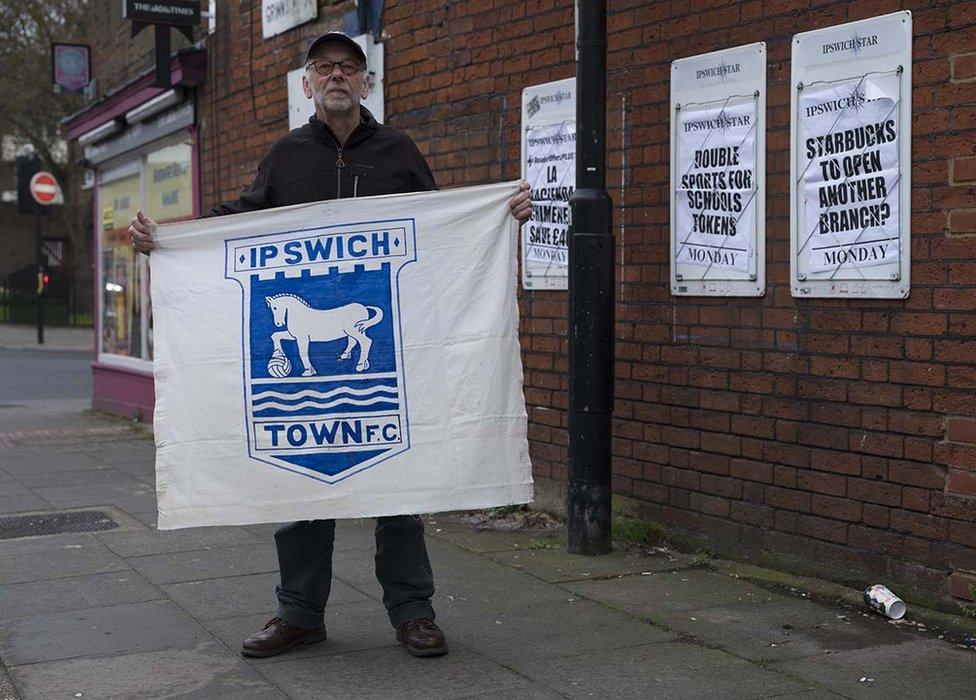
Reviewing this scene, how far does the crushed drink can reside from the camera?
5.00 m

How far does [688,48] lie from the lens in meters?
6.21

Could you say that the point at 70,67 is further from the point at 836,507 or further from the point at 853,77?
the point at 836,507

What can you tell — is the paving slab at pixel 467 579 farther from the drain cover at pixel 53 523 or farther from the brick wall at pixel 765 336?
the drain cover at pixel 53 523

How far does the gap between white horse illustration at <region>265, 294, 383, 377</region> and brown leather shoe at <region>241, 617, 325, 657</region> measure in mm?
917

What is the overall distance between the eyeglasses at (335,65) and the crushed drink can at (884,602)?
9.30 ft

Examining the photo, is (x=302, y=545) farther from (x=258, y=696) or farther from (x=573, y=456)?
(x=573, y=456)

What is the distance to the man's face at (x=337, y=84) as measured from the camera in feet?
15.4

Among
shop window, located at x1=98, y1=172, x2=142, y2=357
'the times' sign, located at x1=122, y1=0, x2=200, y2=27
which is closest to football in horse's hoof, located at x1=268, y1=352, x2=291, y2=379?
'the times' sign, located at x1=122, y1=0, x2=200, y2=27

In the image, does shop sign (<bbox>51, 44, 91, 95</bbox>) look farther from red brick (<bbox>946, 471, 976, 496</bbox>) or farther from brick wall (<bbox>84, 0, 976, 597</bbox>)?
red brick (<bbox>946, 471, 976, 496</bbox>)

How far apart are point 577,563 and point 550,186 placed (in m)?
2.21

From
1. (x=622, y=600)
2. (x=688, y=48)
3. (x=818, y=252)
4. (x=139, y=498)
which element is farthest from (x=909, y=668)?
(x=139, y=498)

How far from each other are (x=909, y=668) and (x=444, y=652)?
1611 mm

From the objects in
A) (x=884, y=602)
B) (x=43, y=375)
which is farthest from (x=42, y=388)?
(x=884, y=602)

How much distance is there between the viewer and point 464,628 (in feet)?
16.5
